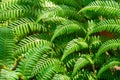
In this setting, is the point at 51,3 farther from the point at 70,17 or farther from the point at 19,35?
the point at 19,35

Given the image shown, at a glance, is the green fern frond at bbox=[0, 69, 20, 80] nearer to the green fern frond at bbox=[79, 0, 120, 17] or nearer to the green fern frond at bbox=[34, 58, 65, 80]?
the green fern frond at bbox=[34, 58, 65, 80]

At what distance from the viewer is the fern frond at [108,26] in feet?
10.8

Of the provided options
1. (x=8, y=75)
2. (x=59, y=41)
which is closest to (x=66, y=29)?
(x=59, y=41)

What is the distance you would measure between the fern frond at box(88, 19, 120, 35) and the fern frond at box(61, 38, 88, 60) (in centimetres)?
14

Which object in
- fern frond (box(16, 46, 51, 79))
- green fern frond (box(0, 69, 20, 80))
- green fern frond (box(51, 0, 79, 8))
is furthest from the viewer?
green fern frond (box(51, 0, 79, 8))

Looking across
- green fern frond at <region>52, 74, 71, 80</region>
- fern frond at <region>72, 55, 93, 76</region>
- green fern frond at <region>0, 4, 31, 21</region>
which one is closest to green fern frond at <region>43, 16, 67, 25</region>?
green fern frond at <region>0, 4, 31, 21</region>

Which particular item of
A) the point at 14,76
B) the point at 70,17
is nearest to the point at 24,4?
the point at 70,17

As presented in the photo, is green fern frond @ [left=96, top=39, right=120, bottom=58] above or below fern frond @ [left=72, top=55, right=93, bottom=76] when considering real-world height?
above

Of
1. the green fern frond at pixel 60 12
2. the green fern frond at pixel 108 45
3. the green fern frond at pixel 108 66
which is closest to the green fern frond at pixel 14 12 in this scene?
the green fern frond at pixel 60 12

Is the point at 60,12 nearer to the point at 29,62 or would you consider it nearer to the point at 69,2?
the point at 69,2

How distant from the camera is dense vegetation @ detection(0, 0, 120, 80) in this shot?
3225mm

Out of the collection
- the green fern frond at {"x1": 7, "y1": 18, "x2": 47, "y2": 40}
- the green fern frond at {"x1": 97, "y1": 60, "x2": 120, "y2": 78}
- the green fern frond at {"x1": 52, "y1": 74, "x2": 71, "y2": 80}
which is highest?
the green fern frond at {"x1": 7, "y1": 18, "x2": 47, "y2": 40}

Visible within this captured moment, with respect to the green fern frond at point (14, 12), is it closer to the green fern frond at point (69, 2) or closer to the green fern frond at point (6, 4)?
the green fern frond at point (6, 4)

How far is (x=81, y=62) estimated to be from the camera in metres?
3.23
